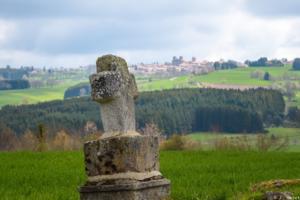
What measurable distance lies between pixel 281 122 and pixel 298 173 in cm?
15719

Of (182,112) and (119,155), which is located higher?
(119,155)

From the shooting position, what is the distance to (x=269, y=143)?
62.9 m

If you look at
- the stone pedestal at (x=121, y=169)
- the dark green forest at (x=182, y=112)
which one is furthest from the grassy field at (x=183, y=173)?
the dark green forest at (x=182, y=112)

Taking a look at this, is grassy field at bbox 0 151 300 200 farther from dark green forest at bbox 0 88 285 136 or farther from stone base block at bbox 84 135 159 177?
dark green forest at bbox 0 88 285 136

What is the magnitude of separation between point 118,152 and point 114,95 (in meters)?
1.02

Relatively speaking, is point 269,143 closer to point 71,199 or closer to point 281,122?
point 71,199

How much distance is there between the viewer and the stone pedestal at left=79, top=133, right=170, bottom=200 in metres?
11.7

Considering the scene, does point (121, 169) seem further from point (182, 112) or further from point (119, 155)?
point (182, 112)

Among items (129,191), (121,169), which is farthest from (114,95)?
(129,191)

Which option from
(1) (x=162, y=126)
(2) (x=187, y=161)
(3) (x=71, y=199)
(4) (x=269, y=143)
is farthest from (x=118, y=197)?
(1) (x=162, y=126)

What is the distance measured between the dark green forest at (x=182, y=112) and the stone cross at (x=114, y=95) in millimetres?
131578

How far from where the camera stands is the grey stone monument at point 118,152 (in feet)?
38.4

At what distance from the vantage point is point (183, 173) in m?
22.7

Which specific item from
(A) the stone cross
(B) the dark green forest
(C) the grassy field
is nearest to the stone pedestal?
(A) the stone cross
